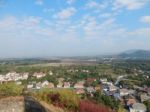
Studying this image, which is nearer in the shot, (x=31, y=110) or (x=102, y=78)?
(x=31, y=110)

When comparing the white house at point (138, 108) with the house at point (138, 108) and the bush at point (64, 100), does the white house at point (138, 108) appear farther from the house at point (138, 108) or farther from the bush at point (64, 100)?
the bush at point (64, 100)

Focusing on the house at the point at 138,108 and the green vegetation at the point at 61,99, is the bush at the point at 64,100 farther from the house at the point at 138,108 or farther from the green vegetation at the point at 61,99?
the house at the point at 138,108

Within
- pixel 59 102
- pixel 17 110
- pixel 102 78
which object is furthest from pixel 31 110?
pixel 102 78

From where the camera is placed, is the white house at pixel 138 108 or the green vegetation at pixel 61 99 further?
the white house at pixel 138 108

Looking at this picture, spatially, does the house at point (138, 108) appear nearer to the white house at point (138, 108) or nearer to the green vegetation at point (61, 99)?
the white house at point (138, 108)

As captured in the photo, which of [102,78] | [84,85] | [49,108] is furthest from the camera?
[102,78]

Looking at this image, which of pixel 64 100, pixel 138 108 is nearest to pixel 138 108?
pixel 138 108

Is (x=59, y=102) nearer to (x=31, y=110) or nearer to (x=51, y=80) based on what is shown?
(x=31, y=110)

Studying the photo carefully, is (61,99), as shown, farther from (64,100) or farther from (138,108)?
(138,108)

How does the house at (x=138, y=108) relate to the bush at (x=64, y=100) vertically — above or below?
below

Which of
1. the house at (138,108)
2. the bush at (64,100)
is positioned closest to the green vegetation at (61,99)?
the bush at (64,100)

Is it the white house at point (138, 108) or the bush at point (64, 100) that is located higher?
the bush at point (64, 100)
